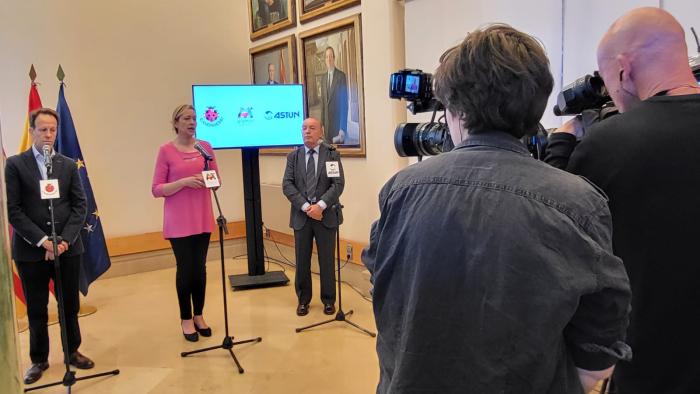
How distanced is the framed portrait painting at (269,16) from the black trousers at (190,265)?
281cm

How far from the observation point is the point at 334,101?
4.82 meters

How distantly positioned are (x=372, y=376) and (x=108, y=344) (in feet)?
6.31

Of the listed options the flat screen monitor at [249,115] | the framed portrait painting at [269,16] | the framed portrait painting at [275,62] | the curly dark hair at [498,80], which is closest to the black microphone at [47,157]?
the flat screen monitor at [249,115]

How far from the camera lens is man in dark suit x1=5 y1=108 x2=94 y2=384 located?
2832mm

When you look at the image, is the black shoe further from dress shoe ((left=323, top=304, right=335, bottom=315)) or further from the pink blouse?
dress shoe ((left=323, top=304, right=335, bottom=315))

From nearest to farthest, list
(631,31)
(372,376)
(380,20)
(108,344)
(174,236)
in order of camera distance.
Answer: (631,31)
(372,376)
(174,236)
(108,344)
(380,20)

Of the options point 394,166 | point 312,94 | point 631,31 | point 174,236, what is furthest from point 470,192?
point 312,94

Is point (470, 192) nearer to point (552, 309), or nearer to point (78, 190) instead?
point (552, 309)

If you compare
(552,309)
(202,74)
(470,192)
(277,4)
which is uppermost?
(277,4)

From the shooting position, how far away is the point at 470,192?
92 cm

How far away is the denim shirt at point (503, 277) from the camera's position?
876 millimetres

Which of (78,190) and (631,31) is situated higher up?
(631,31)

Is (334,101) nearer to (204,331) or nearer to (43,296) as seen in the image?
(204,331)

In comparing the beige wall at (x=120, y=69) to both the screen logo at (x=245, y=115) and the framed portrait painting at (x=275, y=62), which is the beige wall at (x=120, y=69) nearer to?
the framed portrait painting at (x=275, y=62)
